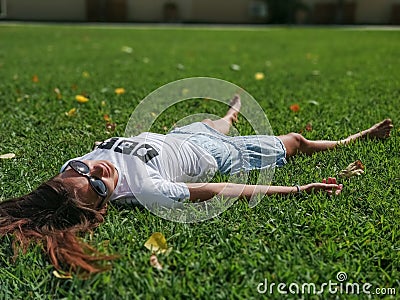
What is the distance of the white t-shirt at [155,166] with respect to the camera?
2.50 m

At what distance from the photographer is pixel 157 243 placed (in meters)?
2.22

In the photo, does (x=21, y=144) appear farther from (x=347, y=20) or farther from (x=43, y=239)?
(x=347, y=20)

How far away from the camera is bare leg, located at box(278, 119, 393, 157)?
10.4 ft

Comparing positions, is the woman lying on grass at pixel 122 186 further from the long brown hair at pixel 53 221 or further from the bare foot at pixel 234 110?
the bare foot at pixel 234 110

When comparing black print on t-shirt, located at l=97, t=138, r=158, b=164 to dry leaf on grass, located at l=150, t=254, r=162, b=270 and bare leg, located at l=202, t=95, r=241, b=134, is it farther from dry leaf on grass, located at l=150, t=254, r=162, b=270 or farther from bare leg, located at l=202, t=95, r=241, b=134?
bare leg, located at l=202, t=95, r=241, b=134

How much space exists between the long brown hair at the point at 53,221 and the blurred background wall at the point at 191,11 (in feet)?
78.9

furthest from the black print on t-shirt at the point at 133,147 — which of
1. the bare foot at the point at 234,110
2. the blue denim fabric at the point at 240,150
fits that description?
the bare foot at the point at 234,110

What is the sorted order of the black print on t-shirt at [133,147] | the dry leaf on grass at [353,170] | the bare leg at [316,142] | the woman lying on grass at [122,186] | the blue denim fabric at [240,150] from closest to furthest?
the woman lying on grass at [122,186], the black print on t-shirt at [133,147], the dry leaf on grass at [353,170], the blue denim fabric at [240,150], the bare leg at [316,142]

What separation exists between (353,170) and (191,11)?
24319 mm

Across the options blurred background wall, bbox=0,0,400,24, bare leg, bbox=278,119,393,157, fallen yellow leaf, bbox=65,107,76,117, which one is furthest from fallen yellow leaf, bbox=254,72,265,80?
blurred background wall, bbox=0,0,400,24

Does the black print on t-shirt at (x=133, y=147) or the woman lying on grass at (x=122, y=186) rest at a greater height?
the black print on t-shirt at (x=133, y=147)

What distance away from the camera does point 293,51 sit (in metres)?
10.1

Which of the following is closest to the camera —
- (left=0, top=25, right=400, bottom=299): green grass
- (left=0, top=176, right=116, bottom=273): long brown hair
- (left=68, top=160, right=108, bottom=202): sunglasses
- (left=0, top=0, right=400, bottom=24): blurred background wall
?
(left=0, top=25, right=400, bottom=299): green grass

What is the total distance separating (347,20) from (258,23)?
4012mm
